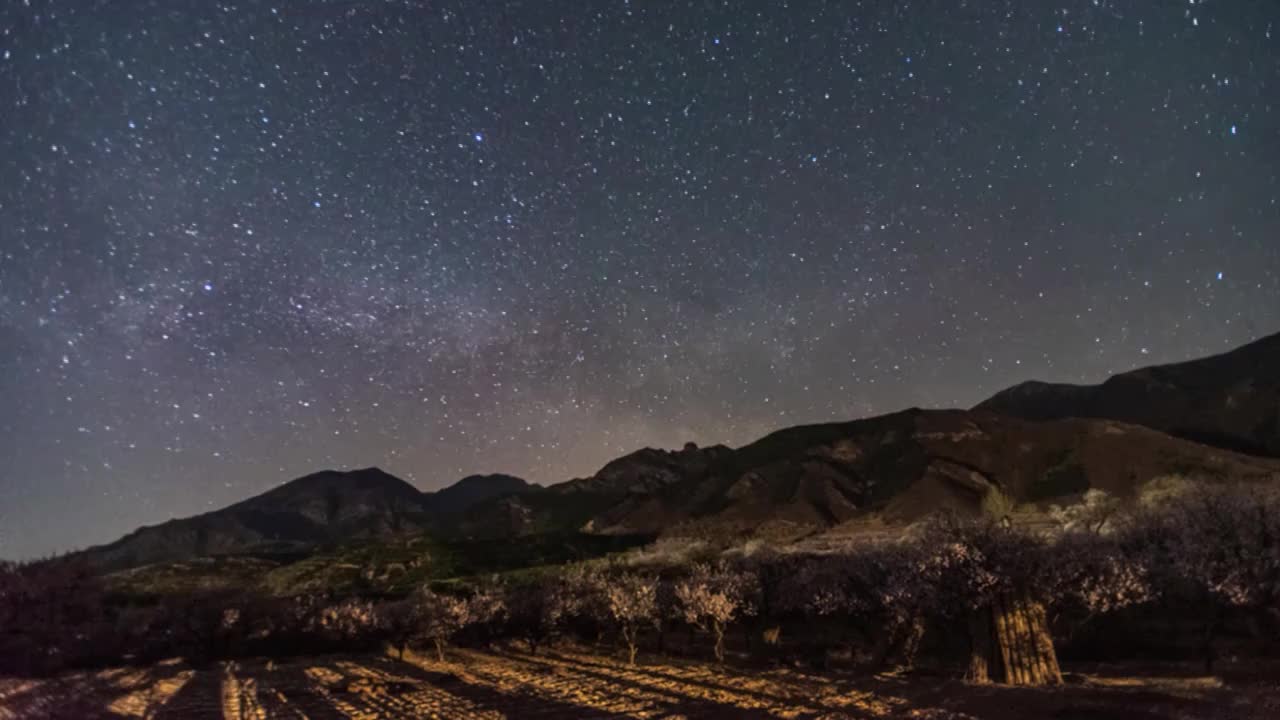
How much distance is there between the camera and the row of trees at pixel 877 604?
35.6 meters

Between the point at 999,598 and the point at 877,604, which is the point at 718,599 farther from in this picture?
the point at 999,598

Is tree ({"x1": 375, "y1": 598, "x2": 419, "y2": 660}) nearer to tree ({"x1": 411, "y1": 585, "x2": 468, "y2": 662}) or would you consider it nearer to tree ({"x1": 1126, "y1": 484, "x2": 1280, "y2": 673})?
tree ({"x1": 411, "y1": 585, "x2": 468, "y2": 662})

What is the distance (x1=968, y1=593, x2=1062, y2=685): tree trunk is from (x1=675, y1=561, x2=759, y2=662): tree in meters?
20.7

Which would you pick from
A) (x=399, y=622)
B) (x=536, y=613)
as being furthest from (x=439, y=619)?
(x=399, y=622)

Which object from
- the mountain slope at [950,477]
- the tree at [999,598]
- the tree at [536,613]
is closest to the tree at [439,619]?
the tree at [536,613]

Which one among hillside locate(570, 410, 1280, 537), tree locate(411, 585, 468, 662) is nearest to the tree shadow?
tree locate(411, 585, 468, 662)

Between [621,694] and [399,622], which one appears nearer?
[621,694]

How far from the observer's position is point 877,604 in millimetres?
52094

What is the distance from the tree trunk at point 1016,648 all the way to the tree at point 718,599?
20707 millimetres

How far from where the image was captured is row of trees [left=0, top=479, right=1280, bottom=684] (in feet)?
117

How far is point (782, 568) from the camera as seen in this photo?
7862 cm

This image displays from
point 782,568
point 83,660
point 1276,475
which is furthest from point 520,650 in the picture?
point 1276,475

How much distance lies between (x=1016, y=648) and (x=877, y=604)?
673 inches

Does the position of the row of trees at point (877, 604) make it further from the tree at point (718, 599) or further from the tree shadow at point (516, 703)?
the tree shadow at point (516, 703)
